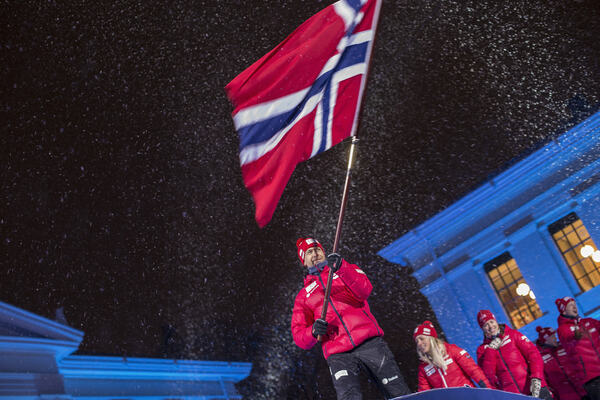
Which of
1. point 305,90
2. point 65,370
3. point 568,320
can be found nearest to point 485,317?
point 568,320

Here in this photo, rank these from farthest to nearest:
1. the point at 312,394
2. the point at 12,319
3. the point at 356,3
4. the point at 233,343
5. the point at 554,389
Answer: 1. the point at 233,343
2. the point at 312,394
3. the point at 12,319
4. the point at 554,389
5. the point at 356,3

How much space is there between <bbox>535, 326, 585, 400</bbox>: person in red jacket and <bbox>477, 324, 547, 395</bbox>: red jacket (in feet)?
3.41

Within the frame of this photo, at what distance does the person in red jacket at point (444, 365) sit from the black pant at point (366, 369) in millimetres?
1362

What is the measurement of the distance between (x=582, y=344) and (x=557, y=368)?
32.0 inches

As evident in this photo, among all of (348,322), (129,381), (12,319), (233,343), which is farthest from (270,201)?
(233,343)

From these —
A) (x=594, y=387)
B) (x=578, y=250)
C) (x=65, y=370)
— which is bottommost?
(x=594, y=387)

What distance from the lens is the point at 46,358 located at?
15648mm

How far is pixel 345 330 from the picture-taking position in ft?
17.1

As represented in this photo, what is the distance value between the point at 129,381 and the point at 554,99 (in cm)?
1676

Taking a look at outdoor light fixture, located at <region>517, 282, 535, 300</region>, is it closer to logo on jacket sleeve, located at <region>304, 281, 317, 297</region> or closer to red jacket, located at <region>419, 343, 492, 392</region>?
red jacket, located at <region>419, 343, 492, 392</region>

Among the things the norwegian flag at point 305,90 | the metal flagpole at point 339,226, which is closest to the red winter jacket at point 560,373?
the metal flagpole at point 339,226

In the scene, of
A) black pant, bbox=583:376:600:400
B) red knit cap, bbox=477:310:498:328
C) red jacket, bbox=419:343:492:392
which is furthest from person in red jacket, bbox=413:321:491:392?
black pant, bbox=583:376:600:400

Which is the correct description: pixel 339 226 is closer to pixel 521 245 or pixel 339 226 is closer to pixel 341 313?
pixel 341 313

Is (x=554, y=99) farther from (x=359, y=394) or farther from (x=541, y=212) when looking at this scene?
(x=359, y=394)
